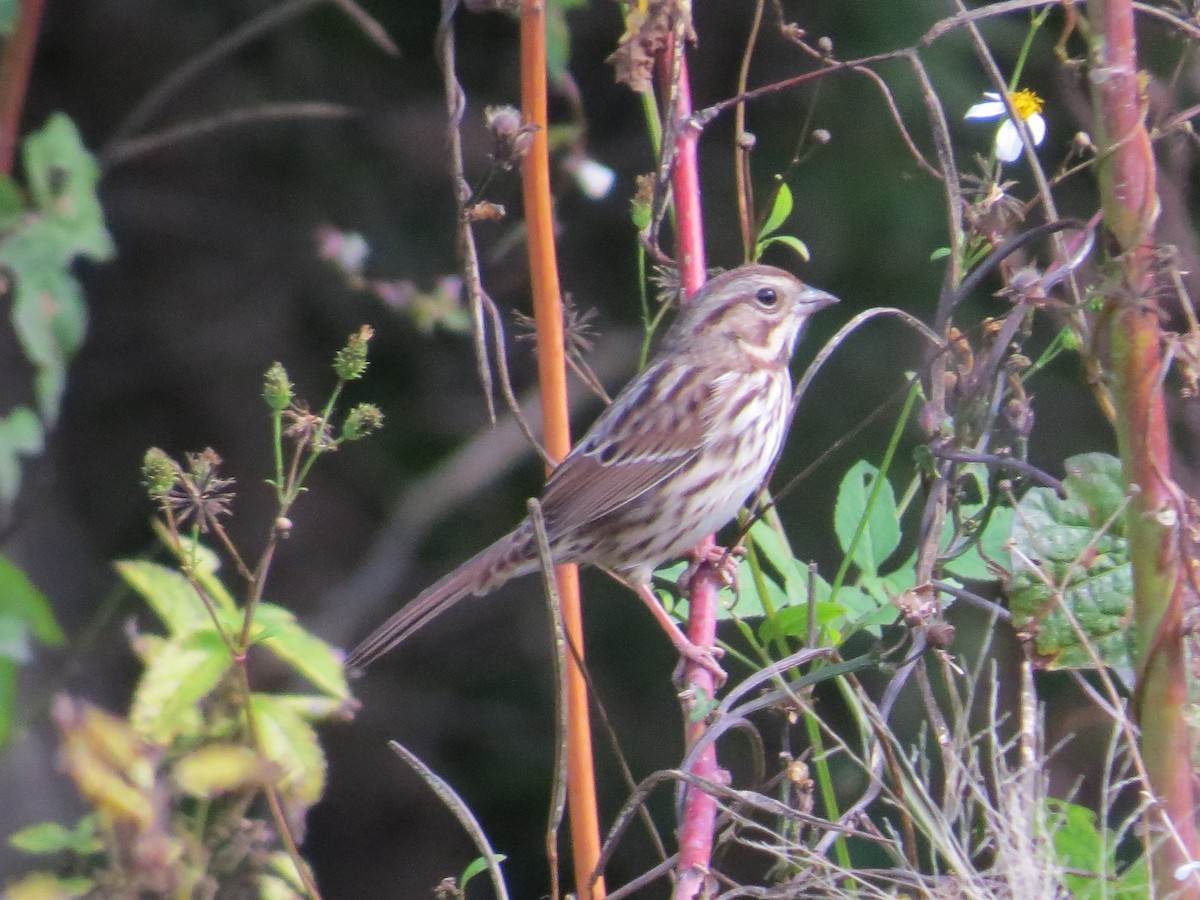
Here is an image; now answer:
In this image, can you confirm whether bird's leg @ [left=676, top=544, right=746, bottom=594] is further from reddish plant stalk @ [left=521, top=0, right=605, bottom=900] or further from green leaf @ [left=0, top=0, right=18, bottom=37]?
green leaf @ [left=0, top=0, right=18, bottom=37]

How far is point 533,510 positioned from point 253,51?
3879 mm

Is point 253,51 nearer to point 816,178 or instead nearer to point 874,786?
point 816,178

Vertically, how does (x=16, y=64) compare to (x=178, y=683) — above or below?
above

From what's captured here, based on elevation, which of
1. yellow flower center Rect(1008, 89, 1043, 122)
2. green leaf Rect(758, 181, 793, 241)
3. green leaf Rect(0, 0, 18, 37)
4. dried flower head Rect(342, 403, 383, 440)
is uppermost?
green leaf Rect(0, 0, 18, 37)

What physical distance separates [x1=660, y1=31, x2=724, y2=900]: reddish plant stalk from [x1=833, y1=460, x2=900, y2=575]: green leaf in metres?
0.21

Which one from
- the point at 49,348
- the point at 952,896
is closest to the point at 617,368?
the point at 49,348

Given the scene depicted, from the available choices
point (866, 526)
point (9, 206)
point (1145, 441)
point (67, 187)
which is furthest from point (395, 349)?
point (1145, 441)

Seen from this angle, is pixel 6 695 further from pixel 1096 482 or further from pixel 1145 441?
pixel 1145 441

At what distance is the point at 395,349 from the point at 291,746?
9.47 feet

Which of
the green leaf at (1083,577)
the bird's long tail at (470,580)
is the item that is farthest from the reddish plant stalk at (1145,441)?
the bird's long tail at (470,580)

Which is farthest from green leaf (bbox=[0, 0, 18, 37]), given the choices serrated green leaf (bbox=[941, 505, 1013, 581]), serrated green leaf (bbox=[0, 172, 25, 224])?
serrated green leaf (bbox=[941, 505, 1013, 581])

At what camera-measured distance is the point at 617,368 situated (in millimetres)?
5492

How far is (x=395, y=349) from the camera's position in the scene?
5.48m

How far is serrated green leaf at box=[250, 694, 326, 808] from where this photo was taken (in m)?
2.66
